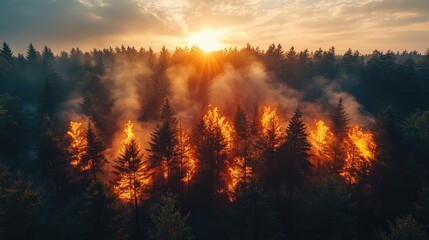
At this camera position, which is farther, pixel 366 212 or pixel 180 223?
pixel 366 212

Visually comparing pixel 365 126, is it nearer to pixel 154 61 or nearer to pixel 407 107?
pixel 407 107

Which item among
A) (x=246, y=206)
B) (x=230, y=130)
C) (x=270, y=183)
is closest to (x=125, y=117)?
(x=230, y=130)

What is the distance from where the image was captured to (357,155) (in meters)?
45.1

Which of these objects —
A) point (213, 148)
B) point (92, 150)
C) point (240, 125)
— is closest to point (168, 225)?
point (213, 148)

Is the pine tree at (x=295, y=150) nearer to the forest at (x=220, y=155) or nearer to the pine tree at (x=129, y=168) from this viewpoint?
the forest at (x=220, y=155)

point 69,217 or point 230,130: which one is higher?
point 230,130

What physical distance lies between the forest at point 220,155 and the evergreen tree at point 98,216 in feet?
0.37

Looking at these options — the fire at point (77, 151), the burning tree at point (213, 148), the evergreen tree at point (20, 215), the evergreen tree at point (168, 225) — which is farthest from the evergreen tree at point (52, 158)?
the evergreen tree at point (168, 225)

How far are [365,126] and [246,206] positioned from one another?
53.9 metres

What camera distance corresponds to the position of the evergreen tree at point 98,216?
24.6m

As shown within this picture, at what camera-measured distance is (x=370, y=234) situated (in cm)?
4203

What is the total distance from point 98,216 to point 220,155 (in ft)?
84.3

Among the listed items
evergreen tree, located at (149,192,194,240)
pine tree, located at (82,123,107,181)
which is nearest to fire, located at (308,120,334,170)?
evergreen tree, located at (149,192,194,240)

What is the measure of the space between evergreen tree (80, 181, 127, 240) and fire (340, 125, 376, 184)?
36.9m
